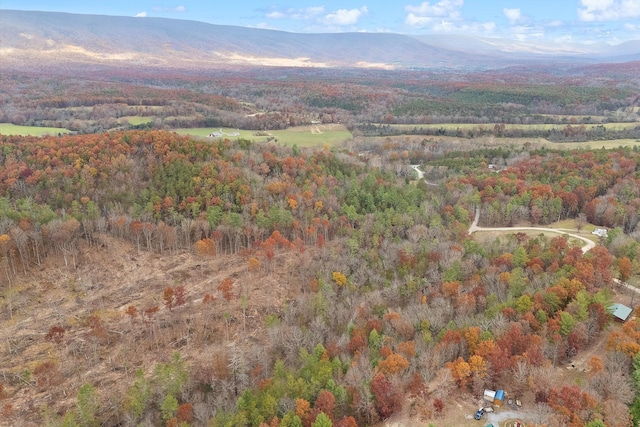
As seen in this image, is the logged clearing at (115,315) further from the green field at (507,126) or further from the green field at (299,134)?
the green field at (507,126)

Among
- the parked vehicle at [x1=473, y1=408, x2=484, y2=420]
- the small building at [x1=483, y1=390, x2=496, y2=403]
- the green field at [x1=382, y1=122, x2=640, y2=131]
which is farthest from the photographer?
the green field at [x1=382, y1=122, x2=640, y2=131]

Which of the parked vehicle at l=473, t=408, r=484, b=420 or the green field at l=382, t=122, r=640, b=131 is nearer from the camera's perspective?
the parked vehicle at l=473, t=408, r=484, b=420

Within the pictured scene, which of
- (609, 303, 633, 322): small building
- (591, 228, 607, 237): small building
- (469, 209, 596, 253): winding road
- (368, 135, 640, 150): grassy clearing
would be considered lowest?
(469, 209, 596, 253): winding road

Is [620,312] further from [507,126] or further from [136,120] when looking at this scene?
[136,120]

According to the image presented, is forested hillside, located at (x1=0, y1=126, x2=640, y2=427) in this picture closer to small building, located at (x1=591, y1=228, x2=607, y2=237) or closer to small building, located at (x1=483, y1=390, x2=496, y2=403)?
small building, located at (x1=483, y1=390, x2=496, y2=403)

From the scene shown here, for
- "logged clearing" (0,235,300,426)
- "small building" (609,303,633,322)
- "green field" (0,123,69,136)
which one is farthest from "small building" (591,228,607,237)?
"green field" (0,123,69,136)

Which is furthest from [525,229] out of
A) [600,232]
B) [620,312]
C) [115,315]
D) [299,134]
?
[299,134]

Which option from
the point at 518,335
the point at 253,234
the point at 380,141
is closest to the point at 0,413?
the point at 253,234
